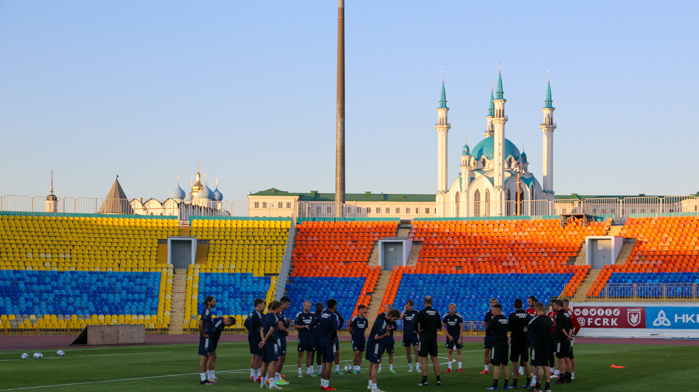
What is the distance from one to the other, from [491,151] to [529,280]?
10223 centimetres

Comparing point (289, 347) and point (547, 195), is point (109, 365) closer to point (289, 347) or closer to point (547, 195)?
point (289, 347)

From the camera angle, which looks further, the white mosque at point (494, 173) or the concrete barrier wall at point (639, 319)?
the white mosque at point (494, 173)

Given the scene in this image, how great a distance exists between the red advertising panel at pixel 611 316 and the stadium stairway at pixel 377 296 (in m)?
10.4

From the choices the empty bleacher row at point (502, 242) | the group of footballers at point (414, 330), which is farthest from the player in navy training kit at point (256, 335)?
the empty bleacher row at point (502, 242)

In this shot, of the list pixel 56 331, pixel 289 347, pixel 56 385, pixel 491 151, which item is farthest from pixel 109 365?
pixel 491 151

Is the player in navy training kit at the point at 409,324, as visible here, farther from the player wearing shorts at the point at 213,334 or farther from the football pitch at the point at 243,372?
the player wearing shorts at the point at 213,334

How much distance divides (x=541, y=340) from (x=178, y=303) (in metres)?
28.6

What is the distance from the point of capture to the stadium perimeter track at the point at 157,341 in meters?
32.1

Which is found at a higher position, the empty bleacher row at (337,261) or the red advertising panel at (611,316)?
the empty bleacher row at (337,261)

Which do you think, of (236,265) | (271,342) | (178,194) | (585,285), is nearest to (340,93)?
(236,265)

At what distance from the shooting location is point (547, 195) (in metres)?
132

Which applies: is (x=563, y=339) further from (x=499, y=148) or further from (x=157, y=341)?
(x=499, y=148)

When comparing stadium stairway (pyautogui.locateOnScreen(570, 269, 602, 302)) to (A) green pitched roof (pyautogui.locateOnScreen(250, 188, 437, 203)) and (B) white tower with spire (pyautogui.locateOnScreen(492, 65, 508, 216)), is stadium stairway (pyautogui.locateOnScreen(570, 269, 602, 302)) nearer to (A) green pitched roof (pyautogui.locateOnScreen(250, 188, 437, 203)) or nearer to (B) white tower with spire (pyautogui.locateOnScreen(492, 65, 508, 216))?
(B) white tower with spire (pyautogui.locateOnScreen(492, 65, 508, 216))

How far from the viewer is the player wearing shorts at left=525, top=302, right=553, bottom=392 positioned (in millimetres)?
17688
